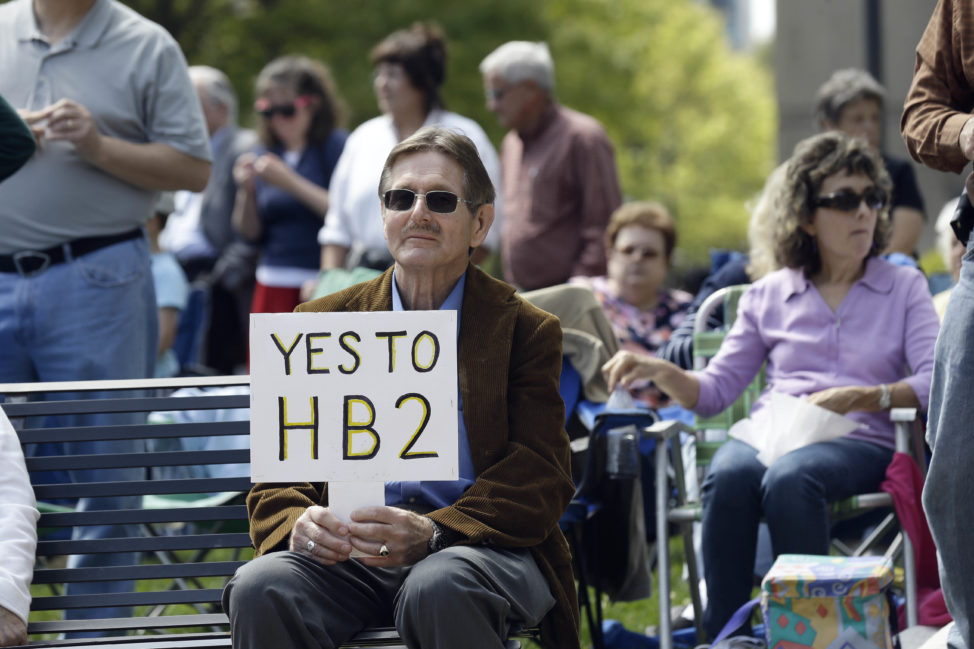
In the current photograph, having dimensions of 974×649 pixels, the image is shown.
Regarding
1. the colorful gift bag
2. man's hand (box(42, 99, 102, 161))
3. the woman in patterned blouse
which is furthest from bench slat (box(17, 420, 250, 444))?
the woman in patterned blouse

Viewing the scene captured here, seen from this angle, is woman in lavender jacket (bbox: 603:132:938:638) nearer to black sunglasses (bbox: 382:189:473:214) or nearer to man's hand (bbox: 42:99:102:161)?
black sunglasses (bbox: 382:189:473:214)

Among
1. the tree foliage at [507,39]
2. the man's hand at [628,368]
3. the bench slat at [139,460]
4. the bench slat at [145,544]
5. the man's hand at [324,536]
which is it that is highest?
the tree foliage at [507,39]

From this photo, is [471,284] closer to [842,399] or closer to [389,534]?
[389,534]

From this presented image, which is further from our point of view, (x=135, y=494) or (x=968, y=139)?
(x=135, y=494)

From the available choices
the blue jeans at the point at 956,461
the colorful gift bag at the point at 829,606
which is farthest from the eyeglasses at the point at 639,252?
the blue jeans at the point at 956,461

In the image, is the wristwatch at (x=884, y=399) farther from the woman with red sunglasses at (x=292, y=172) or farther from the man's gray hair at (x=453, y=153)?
the woman with red sunglasses at (x=292, y=172)

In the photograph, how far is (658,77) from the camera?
1405 inches

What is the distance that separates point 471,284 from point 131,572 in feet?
4.13

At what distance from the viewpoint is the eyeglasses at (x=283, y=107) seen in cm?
760

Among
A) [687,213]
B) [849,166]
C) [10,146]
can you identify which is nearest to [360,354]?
[10,146]

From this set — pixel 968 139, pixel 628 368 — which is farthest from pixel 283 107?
pixel 968 139

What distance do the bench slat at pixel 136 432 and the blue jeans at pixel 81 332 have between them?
523 millimetres

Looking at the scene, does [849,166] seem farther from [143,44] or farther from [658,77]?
[658,77]

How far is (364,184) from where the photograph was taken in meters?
6.79
